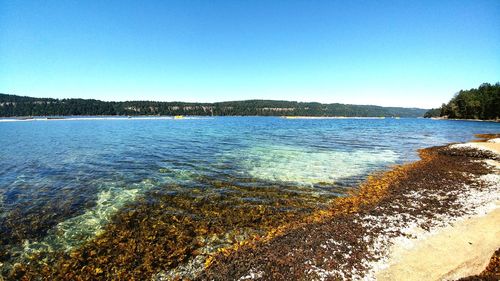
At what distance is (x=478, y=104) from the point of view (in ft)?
401

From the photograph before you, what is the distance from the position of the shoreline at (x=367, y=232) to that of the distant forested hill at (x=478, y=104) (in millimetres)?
150545

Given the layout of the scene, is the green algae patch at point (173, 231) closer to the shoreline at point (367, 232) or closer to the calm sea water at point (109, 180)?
the calm sea water at point (109, 180)

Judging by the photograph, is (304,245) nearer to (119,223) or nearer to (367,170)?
(119,223)

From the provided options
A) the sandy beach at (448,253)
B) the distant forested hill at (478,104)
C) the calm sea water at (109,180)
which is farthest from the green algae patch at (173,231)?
the distant forested hill at (478,104)

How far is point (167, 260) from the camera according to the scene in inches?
297

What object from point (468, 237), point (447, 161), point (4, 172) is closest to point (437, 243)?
point (468, 237)

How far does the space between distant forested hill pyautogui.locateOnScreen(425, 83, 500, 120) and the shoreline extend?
151 meters

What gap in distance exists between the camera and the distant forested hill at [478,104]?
384 ft

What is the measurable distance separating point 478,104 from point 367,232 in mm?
165226

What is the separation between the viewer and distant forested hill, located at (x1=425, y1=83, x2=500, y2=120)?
117 m

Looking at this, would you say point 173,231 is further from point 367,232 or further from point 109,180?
point 109,180

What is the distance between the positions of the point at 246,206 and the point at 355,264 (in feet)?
19.2

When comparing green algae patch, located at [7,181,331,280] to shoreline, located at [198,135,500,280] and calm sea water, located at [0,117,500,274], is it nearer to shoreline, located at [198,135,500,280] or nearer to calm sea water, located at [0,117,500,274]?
calm sea water, located at [0,117,500,274]

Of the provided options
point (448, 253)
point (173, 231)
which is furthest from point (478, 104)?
point (173, 231)
